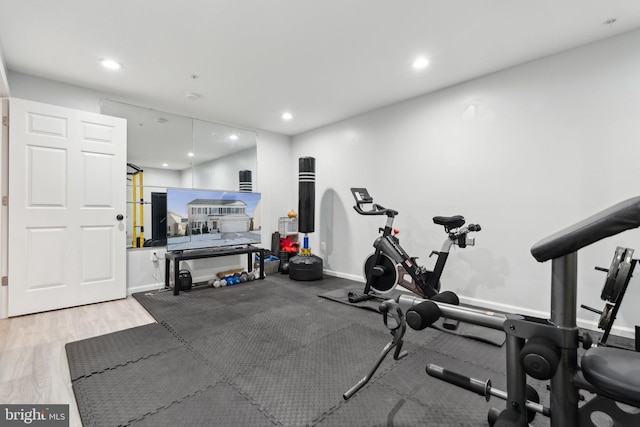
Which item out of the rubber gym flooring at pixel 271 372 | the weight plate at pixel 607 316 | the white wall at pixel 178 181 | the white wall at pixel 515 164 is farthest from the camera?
the white wall at pixel 178 181

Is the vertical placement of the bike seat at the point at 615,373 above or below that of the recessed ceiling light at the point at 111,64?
below

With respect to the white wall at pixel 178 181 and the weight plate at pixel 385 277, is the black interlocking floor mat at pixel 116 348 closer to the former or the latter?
the white wall at pixel 178 181

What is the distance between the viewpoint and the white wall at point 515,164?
256 cm

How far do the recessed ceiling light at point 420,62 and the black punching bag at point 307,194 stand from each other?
2.29 m

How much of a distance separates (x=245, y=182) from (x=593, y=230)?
4.73 metres

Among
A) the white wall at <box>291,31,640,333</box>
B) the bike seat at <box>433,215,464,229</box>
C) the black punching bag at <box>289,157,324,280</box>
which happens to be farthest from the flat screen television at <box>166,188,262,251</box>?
the bike seat at <box>433,215,464,229</box>

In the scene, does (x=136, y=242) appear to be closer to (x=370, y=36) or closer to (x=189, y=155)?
(x=189, y=155)

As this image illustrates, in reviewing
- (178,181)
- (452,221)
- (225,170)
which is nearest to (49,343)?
(178,181)

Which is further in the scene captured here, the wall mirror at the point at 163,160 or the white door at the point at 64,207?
the wall mirror at the point at 163,160

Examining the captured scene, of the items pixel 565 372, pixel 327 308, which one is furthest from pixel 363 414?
pixel 327 308

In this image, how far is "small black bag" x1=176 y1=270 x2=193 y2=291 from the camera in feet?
13.1

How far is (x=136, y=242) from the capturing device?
3.98 metres

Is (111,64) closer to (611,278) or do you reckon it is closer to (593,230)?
(593,230)

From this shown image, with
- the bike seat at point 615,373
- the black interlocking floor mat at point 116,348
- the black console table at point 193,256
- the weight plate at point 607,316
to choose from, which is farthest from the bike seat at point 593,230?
the black console table at point 193,256
